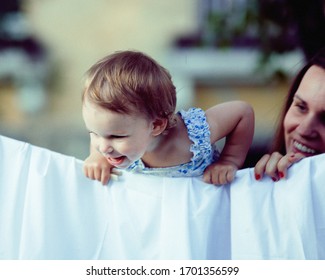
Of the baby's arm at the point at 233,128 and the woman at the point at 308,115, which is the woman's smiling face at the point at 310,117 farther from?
the baby's arm at the point at 233,128

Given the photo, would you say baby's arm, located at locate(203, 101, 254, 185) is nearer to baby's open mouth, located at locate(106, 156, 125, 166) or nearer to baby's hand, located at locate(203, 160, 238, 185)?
baby's hand, located at locate(203, 160, 238, 185)

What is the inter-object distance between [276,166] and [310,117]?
187 millimetres

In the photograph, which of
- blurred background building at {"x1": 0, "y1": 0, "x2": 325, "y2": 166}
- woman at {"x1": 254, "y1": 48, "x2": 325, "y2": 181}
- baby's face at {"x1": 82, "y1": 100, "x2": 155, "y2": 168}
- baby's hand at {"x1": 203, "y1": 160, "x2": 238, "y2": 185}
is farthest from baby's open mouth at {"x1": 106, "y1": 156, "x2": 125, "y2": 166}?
blurred background building at {"x1": 0, "y1": 0, "x2": 325, "y2": 166}

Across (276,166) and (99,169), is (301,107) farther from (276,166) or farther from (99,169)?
(99,169)

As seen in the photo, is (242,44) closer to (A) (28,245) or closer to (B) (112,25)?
(B) (112,25)

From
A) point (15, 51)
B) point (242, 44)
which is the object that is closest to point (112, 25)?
point (15, 51)

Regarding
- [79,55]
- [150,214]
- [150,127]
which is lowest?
[150,214]

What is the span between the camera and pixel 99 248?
1165 mm

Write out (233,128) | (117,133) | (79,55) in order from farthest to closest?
1. (79,55)
2. (233,128)
3. (117,133)

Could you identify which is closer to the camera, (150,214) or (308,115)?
(150,214)

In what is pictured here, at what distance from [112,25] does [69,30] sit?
0.83 feet

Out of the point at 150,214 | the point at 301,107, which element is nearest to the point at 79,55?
the point at 301,107

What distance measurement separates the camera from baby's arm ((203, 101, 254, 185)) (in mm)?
1165

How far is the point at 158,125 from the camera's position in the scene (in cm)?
112
